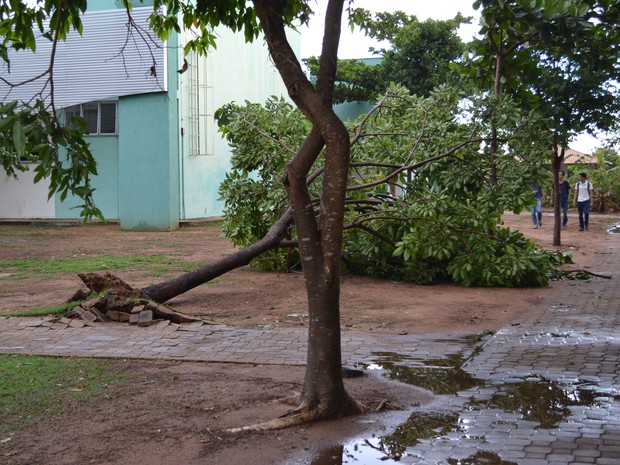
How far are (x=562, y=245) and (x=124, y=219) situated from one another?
42.2ft

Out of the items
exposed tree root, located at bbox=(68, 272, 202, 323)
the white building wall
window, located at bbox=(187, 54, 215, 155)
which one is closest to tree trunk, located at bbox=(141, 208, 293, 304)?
exposed tree root, located at bbox=(68, 272, 202, 323)

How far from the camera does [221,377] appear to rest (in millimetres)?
6805

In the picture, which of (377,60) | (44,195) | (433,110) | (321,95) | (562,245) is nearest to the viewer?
(321,95)

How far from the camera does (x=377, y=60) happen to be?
37.5m

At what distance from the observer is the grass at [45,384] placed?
18.7ft

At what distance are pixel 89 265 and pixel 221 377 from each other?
329 inches

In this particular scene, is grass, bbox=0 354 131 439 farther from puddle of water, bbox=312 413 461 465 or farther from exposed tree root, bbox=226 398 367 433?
puddle of water, bbox=312 413 461 465

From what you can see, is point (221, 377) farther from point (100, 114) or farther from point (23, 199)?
point (23, 199)

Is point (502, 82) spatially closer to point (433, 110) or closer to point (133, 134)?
point (433, 110)

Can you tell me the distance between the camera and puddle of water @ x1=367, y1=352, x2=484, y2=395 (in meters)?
6.53

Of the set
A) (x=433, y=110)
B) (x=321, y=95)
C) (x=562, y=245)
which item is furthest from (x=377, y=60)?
(x=321, y=95)

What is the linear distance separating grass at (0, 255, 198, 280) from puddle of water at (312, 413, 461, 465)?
8.59 m

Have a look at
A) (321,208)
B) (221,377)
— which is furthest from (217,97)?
(321,208)

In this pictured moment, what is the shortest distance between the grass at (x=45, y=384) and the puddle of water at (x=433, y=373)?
242 cm
